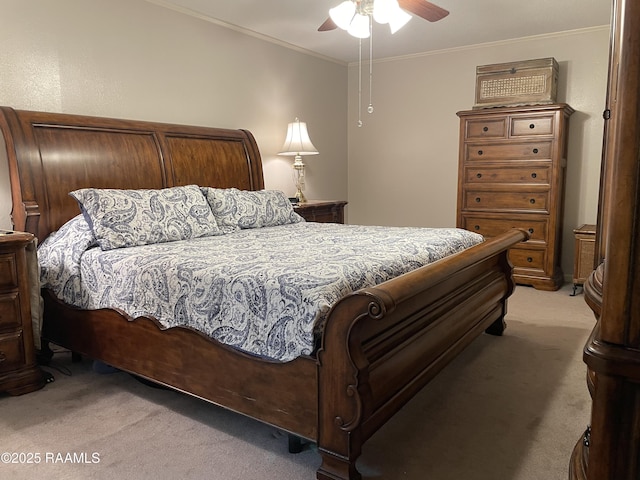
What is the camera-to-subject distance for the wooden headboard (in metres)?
2.79

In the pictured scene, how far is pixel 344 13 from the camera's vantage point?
9.32 ft

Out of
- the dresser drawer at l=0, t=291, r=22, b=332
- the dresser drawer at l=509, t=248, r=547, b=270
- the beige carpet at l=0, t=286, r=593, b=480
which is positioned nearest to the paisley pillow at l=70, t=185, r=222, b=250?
the dresser drawer at l=0, t=291, r=22, b=332

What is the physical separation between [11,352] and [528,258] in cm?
417

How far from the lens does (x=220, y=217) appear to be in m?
3.31

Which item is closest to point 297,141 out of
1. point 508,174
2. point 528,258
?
point 508,174

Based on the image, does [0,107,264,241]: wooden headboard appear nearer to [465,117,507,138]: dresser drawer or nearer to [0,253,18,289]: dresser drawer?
[0,253,18,289]: dresser drawer

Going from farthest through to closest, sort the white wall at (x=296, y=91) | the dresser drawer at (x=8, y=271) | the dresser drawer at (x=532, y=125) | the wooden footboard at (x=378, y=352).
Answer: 1. the dresser drawer at (x=532, y=125)
2. the white wall at (x=296, y=91)
3. the dresser drawer at (x=8, y=271)
4. the wooden footboard at (x=378, y=352)

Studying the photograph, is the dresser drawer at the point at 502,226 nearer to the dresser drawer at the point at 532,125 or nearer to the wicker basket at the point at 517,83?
the dresser drawer at the point at 532,125

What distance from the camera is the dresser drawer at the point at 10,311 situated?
2395mm

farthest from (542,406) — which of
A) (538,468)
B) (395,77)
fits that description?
(395,77)

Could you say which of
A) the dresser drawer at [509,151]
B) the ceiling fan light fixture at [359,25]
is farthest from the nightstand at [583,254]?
the ceiling fan light fixture at [359,25]

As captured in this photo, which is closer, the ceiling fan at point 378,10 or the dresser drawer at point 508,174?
the ceiling fan at point 378,10

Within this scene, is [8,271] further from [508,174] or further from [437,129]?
[437,129]

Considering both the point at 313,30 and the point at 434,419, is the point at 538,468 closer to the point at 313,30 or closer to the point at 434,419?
the point at 434,419
